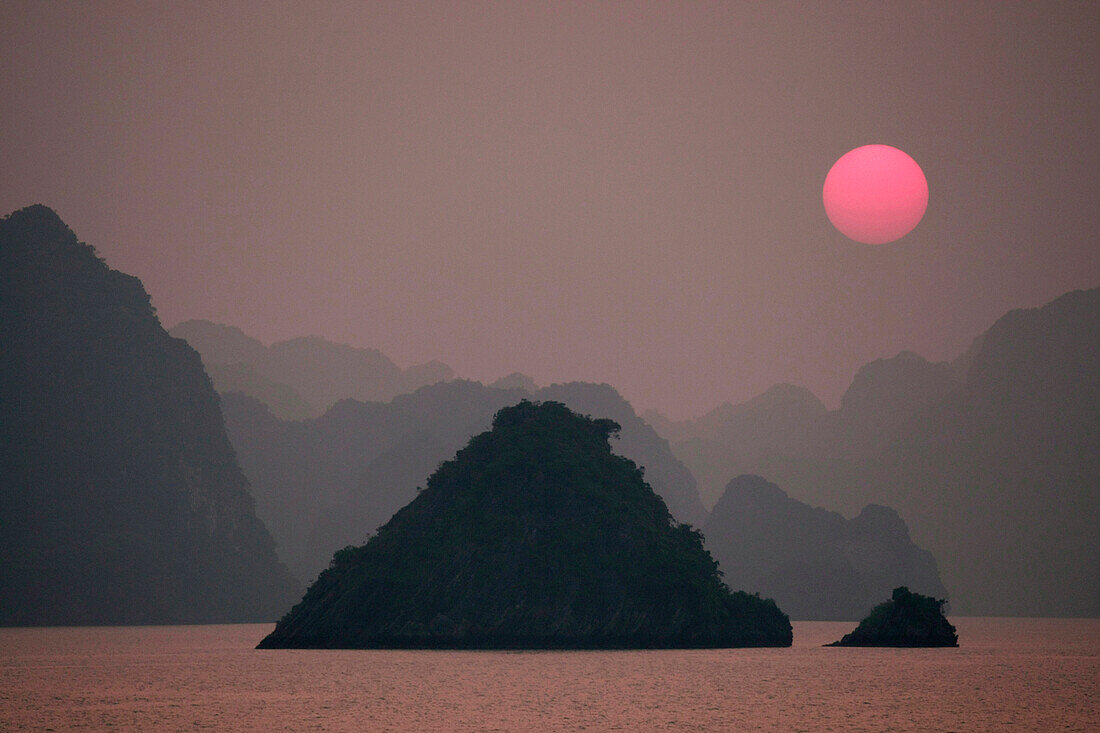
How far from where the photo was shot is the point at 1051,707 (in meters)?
55.5

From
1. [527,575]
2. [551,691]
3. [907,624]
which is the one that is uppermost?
[527,575]

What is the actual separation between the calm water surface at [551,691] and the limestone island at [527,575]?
318 inches

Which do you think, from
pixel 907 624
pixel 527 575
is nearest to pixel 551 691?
pixel 527 575

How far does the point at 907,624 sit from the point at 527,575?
35.1m

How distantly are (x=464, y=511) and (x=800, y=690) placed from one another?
55812 mm

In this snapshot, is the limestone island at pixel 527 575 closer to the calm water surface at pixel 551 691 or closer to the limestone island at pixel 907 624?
the calm water surface at pixel 551 691

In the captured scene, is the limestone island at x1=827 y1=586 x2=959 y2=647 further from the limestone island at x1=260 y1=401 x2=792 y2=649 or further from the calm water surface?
the limestone island at x1=260 y1=401 x2=792 y2=649

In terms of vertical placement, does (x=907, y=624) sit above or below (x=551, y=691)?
above

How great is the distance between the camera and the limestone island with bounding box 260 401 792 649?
110 metres

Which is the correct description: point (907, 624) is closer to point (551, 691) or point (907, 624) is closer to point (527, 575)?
point (527, 575)

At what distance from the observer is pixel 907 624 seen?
113 m

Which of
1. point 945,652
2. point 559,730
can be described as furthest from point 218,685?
point 945,652

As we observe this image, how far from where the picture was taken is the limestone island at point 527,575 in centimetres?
11012

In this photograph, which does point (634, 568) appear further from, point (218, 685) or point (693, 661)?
point (218, 685)
